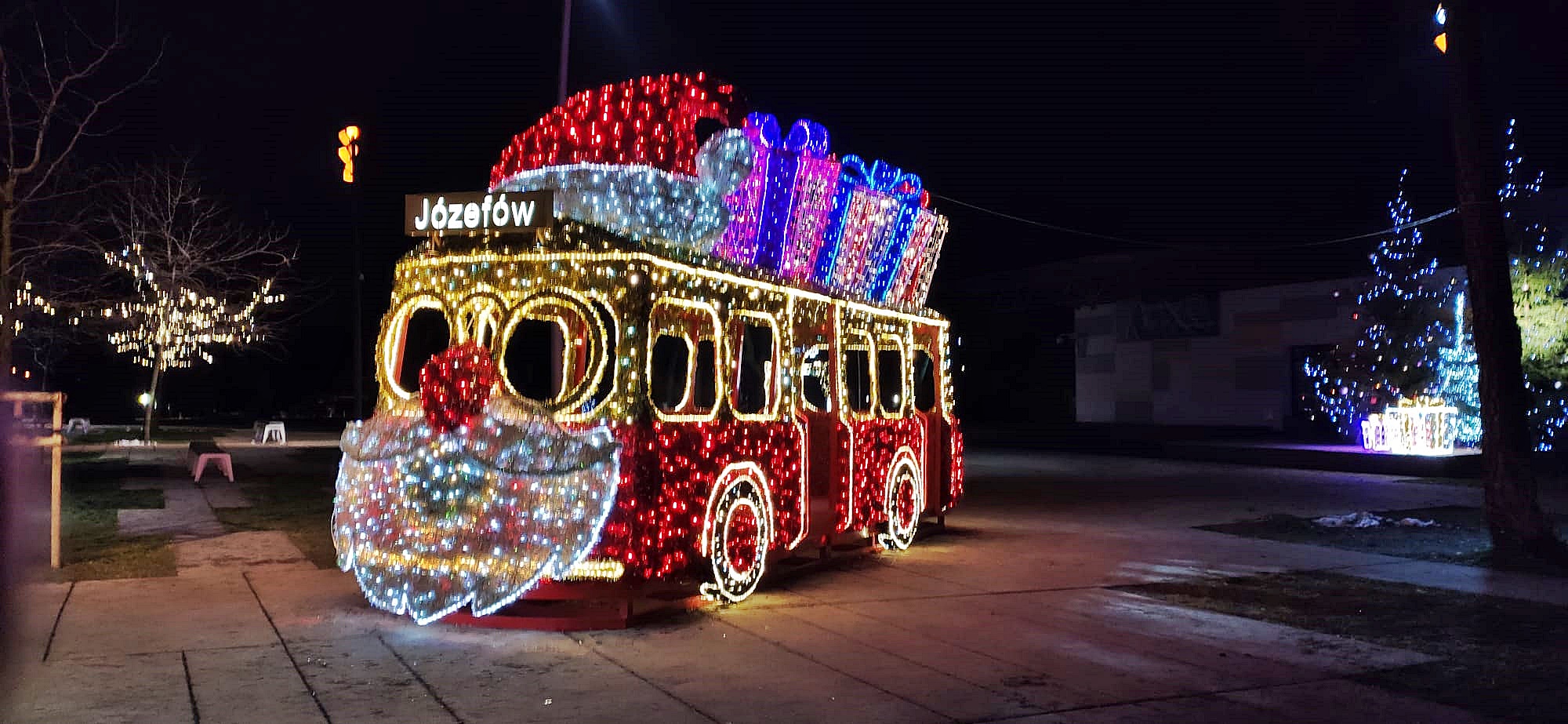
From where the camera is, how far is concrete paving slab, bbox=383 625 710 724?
250 inches

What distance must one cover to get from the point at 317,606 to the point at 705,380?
127 inches

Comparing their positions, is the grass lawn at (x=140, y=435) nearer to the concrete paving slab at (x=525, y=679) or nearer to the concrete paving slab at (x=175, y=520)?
the concrete paving slab at (x=175, y=520)

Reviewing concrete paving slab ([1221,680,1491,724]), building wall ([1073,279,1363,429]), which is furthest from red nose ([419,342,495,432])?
building wall ([1073,279,1363,429])

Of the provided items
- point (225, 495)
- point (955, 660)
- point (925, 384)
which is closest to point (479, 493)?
point (955, 660)

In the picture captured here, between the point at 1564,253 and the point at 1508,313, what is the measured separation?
443 inches

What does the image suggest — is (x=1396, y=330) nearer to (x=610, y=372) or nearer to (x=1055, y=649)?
(x=1055, y=649)

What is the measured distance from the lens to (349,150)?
11.6m

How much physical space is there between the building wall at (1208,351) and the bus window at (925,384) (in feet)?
71.9

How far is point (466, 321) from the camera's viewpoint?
880 centimetres

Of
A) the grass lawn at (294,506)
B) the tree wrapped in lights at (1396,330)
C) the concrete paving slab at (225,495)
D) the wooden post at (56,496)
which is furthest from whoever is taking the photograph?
the tree wrapped in lights at (1396,330)

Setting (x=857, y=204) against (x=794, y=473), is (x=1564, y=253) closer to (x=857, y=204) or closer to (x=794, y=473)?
(x=857, y=204)

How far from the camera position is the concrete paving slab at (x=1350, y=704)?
6.51 meters

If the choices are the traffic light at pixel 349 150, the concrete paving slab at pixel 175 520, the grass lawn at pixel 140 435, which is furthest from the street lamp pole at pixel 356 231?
the grass lawn at pixel 140 435

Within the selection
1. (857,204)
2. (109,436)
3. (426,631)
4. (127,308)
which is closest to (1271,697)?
(426,631)
